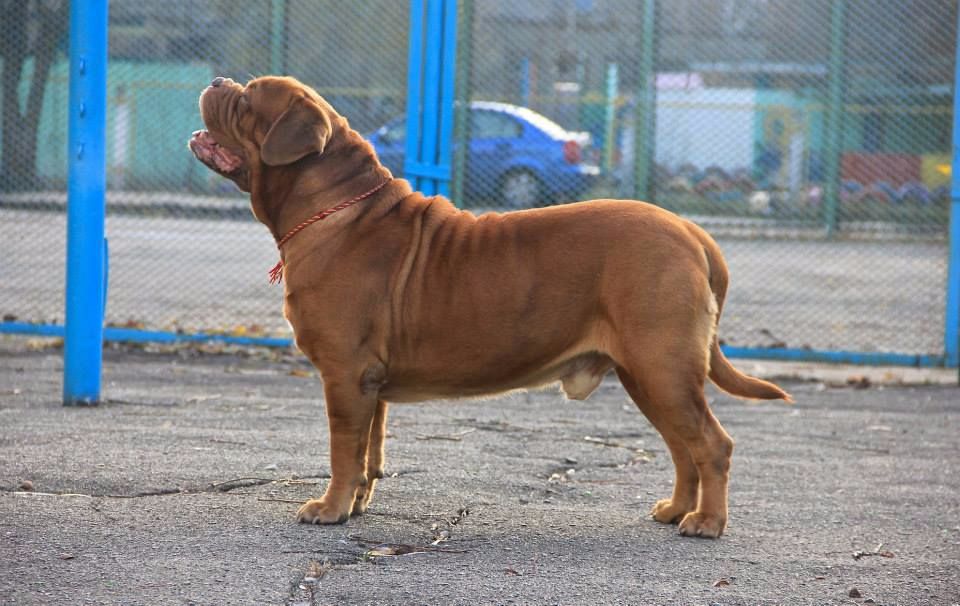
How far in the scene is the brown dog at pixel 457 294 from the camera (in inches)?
164

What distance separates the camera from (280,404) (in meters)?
6.65

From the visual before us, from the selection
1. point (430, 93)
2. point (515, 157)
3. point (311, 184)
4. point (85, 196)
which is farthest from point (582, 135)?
point (311, 184)

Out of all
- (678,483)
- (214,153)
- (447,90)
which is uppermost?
(447,90)

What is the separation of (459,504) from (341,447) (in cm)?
58

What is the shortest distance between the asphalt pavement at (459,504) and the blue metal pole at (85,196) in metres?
0.25

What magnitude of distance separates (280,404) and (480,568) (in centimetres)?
311

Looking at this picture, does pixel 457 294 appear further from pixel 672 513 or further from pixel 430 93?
pixel 430 93

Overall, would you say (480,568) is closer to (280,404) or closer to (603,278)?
(603,278)

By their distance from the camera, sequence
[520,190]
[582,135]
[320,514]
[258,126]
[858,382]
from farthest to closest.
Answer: [582,135] → [520,190] → [858,382] → [258,126] → [320,514]

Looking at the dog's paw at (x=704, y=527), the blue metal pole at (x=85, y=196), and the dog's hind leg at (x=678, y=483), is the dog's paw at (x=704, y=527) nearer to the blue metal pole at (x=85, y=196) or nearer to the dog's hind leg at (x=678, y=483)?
the dog's hind leg at (x=678, y=483)

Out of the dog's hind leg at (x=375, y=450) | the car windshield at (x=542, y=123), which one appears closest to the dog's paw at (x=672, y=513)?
the dog's hind leg at (x=375, y=450)

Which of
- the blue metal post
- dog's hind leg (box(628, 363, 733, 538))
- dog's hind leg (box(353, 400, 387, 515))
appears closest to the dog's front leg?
dog's hind leg (box(353, 400, 387, 515))

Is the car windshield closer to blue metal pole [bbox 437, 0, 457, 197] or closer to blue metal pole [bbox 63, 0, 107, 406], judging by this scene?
blue metal pole [bbox 437, 0, 457, 197]

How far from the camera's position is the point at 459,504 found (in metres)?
4.57
